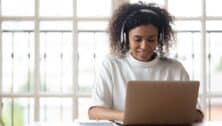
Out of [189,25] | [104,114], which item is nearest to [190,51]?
[189,25]

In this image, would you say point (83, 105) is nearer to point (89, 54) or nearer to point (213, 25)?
point (89, 54)

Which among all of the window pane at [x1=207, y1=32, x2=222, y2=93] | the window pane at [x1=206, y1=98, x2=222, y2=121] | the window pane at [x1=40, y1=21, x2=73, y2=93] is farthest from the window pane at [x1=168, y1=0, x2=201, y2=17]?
the window pane at [x1=40, y1=21, x2=73, y2=93]

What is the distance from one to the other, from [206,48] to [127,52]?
1.15m

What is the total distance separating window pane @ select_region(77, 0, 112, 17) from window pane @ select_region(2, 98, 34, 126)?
2.59 ft

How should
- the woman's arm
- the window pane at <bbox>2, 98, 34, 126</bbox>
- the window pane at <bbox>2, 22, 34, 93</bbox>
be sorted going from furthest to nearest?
the window pane at <bbox>2, 22, 34, 93</bbox> → the window pane at <bbox>2, 98, 34, 126</bbox> → the woman's arm

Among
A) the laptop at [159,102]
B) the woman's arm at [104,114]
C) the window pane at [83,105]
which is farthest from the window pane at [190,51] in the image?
the laptop at [159,102]

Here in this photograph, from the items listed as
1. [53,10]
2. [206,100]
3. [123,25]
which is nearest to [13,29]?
[53,10]

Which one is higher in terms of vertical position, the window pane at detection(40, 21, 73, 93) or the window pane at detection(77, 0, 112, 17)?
the window pane at detection(77, 0, 112, 17)

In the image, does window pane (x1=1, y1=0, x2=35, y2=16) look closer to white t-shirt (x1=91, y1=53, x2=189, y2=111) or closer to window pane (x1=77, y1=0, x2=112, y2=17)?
window pane (x1=77, y1=0, x2=112, y2=17)

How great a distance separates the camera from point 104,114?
2.24m

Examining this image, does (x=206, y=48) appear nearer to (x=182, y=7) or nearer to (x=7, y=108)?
(x=182, y=7)

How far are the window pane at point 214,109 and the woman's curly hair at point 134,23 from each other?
1134mm

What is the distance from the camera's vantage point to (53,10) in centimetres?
350

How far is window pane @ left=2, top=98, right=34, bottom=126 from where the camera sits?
3.39 metres
